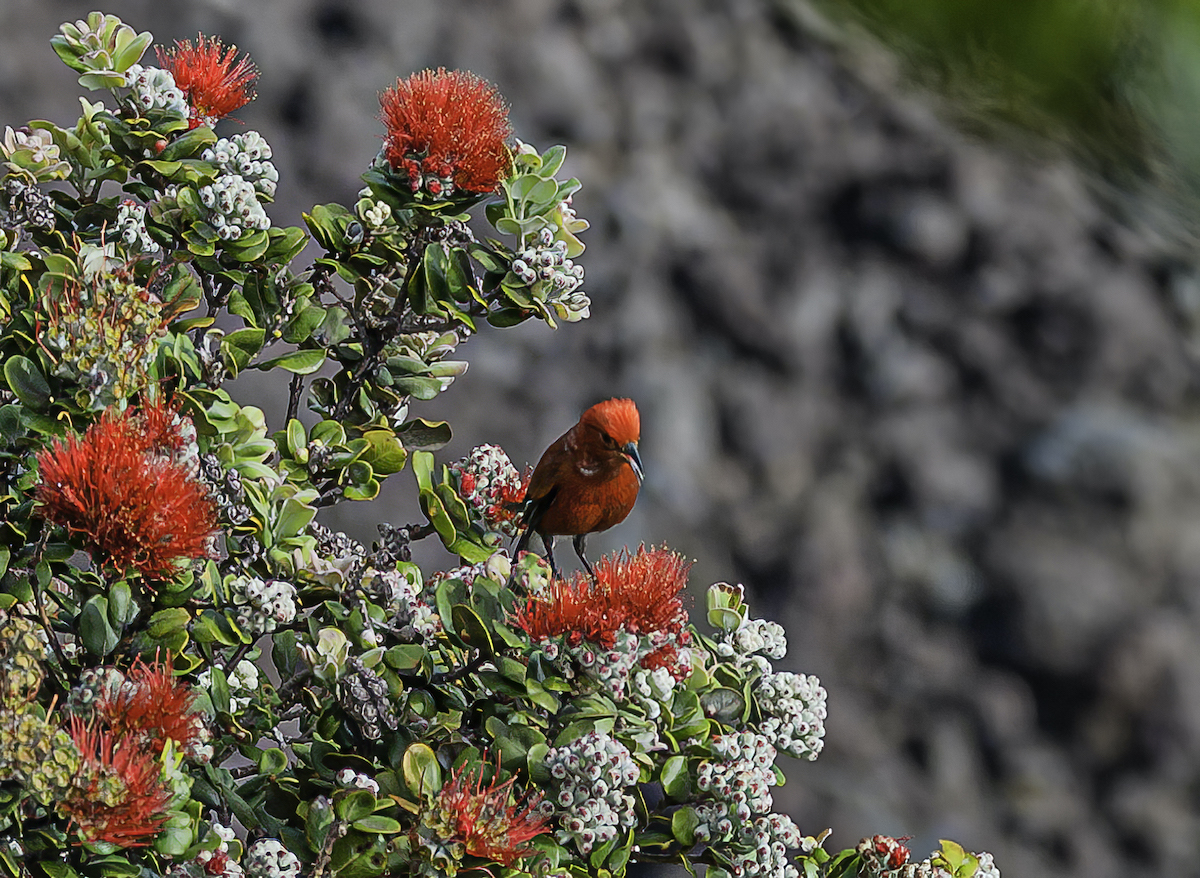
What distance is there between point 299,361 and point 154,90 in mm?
170

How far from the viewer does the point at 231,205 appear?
22.6 inches

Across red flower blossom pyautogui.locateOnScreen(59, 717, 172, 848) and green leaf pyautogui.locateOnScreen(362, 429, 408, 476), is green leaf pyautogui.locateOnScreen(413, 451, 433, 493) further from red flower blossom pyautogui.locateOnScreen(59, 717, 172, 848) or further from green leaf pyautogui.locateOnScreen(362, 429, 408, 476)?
red flower blossom pyautogui.locateOnScreen(59, 717, 172, 848)

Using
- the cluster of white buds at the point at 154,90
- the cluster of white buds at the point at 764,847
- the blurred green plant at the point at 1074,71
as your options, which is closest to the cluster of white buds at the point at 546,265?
the cluster of white buds at the point at 154,90

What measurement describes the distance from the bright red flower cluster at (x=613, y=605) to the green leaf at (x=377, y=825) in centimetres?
11

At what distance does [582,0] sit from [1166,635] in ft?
3.82

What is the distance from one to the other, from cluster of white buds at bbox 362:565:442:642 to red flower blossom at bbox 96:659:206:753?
0.15 meters

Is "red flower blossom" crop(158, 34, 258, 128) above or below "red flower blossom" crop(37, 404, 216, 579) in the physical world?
above

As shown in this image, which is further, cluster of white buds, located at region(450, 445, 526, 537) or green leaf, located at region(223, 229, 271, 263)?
cluster of white buds, located at region(450, 445, 526, 537)

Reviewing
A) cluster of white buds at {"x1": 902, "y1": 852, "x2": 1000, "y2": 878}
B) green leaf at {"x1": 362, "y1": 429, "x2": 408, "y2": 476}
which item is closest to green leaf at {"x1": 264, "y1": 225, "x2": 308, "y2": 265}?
green leaf at {"x1": 362, "y1": 429, "x2": 408, "y2": 476}

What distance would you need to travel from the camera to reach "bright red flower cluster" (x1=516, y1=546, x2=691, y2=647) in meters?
0.52

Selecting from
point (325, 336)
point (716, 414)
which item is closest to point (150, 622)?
point (325, 336)

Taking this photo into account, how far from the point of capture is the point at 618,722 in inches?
21.5

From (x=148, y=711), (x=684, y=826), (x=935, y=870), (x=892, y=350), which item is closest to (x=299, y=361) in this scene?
(x=148, y=711)

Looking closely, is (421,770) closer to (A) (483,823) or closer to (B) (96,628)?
(A) (483,823)
